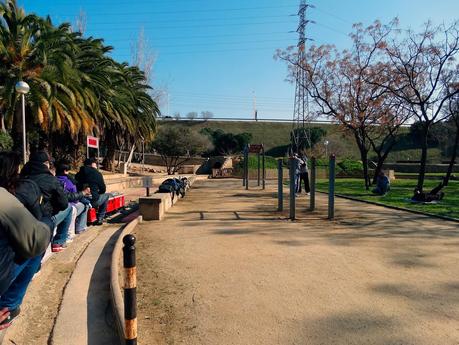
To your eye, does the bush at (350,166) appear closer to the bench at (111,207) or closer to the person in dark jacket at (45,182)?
the bench at (111,207)

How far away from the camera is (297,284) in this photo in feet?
16.8

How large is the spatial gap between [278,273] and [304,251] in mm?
1423

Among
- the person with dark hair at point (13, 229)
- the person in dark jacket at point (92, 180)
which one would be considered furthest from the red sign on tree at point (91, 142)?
the person with dark hair at point (13, 229)

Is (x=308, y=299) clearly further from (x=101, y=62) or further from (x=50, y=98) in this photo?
(x=101, y=62)

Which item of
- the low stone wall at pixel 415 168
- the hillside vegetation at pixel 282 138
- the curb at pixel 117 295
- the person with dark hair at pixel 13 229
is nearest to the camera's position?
the person with dark hair at pixel 13 229

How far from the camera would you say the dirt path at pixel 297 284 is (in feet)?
12.4

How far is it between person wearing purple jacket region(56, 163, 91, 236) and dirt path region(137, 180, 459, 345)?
1.14 m

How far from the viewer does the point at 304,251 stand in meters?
6.88

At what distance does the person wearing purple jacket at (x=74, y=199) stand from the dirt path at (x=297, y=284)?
1137 mm

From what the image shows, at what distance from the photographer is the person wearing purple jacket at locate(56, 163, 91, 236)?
7051 millimetres

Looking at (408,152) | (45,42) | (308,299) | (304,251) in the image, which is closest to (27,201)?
(308,299)

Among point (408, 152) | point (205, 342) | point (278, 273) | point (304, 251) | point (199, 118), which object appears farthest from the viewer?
point (199, 118)

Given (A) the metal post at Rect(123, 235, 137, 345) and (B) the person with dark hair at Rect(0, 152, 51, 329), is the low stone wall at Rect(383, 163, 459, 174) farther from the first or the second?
(B) the person with dark hair at Rect(0, 152, 51, 329)

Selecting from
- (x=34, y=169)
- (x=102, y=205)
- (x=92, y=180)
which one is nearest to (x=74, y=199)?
(x=34, y=169)
